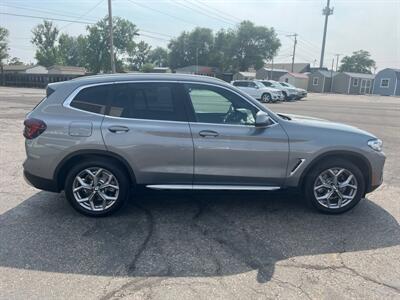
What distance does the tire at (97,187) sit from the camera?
4215mm

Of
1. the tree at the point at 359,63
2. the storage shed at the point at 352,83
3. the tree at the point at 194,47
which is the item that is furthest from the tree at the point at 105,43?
the tree at the point at 359,63

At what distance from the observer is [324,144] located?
4297mm

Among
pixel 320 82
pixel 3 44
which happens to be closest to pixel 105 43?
pixel 3 44

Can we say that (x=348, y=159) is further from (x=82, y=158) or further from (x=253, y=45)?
(x=253, y=45)

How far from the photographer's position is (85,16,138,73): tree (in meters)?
71.2

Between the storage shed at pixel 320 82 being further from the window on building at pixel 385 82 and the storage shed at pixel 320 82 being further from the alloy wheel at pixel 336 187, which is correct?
the alloy wheel at pixel 336 187

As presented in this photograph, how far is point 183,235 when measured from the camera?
3.93 metres

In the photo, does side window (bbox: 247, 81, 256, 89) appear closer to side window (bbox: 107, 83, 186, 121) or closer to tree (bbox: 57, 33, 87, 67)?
side window (bbox: 107, 83, 186, 121)

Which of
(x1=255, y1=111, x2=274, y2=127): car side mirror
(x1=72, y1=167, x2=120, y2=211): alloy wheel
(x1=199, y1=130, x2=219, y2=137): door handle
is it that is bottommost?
(x1=72, y1=167, x2=120, y2=211): alloy wheel

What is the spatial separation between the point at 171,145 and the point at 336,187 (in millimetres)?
2177

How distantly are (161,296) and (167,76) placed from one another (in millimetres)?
2702

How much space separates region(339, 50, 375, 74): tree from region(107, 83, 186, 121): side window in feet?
353

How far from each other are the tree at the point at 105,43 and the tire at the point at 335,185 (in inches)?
2835

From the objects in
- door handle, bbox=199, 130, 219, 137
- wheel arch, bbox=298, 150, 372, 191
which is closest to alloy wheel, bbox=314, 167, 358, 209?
wheel arch, bbox=298, 150, 372, 191
